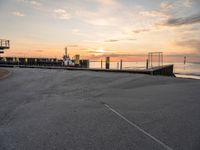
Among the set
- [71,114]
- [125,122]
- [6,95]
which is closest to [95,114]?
[71,114]

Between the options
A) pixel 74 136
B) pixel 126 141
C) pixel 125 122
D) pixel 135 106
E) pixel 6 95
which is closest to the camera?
pixel 126 141

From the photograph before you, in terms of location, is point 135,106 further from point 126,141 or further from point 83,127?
point 126,141

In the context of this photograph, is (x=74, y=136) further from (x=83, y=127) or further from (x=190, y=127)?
(x=190, y=127)

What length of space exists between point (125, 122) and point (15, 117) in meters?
3.13

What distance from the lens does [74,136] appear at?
198 inches

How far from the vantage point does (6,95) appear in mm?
10508

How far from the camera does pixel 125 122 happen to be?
6078 mm

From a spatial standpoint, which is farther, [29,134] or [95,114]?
[95,114]

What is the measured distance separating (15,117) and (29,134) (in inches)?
67.7

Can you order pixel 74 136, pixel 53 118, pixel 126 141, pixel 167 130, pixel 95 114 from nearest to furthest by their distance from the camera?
pixel 126 141, pixel 74 136, pixel 167 130, pixel 53 118, pixel 95 114

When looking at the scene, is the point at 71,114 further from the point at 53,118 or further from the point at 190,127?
the point at 190,127

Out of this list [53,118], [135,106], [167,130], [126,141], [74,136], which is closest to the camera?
[126,141]

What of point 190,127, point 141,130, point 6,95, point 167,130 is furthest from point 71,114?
point 6,95

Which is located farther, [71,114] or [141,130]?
[71,114]
